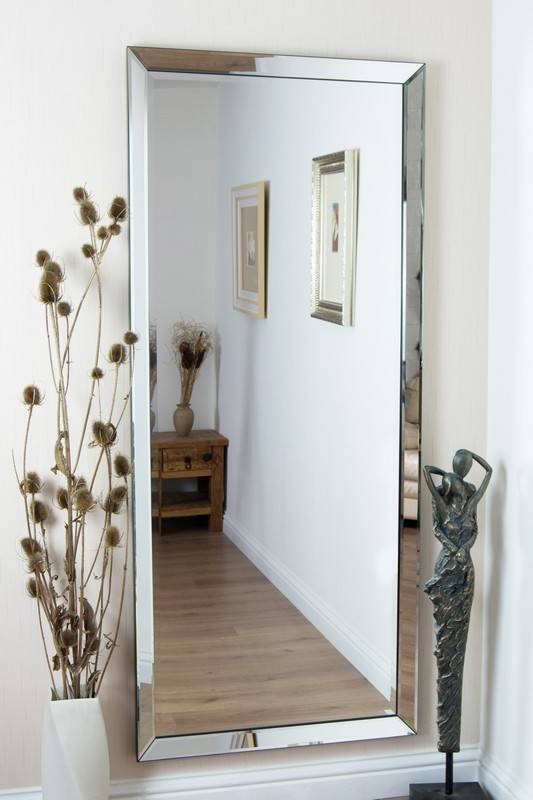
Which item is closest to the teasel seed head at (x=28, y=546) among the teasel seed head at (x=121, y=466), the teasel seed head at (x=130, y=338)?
the teasel seed head at (x=121, y=466)

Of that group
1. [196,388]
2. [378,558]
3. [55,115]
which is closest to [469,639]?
[378,558]

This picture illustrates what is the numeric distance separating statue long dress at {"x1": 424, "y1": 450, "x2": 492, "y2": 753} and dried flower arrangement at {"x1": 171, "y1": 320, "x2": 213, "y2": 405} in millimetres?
627

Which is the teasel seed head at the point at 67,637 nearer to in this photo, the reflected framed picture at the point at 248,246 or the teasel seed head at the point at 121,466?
the teasel seed head at the point at 121,466

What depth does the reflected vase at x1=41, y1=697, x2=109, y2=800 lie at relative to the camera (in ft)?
7.81

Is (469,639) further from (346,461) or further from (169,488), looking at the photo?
(169,488)

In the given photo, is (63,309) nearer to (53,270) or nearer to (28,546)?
(53,270)

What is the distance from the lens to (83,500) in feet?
7.96

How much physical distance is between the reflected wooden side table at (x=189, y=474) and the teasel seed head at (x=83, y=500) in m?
0.19

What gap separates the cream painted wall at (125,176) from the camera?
2.47m

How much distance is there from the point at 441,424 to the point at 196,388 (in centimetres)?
69

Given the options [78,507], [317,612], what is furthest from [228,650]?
[78,507]

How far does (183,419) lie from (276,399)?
25 centimetres

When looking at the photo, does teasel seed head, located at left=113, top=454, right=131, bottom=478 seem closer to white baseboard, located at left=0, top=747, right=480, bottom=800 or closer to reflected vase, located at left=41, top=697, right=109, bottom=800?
reflected vase, located at left=41, top=697, right=109, bottom=800

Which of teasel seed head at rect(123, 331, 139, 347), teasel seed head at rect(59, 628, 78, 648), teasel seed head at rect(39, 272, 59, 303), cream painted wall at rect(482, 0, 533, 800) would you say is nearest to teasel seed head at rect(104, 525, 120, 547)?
teasel seed head at rect(59, 628, 78, 648)
